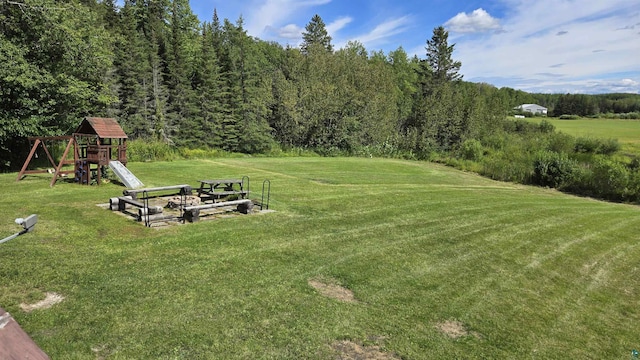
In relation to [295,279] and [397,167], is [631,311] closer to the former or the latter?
[295,279]

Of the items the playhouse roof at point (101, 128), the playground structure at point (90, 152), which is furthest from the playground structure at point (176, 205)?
the playhouse roof at point (101, 128)

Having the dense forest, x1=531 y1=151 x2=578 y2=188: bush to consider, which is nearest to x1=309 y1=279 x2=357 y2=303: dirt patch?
the dense forest

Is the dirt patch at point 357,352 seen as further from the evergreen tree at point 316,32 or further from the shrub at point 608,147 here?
the evergreen tree at point 316,32

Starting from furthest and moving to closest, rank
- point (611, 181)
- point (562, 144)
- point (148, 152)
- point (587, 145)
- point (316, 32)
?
1. point (316, 32)
2. point (562, 144)
3. point (587, 145)
4. point (148, 152)
5. point (611, 181)

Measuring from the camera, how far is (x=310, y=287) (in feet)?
19.0

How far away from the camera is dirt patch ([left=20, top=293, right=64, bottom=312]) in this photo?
471 centimetres

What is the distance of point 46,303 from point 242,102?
28000 millimetres

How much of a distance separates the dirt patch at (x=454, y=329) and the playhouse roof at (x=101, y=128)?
12.8 meters

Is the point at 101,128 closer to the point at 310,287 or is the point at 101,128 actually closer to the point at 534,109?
the point at 310,287

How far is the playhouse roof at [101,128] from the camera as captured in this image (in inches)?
529

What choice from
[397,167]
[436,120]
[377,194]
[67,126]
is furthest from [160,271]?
[436,120]

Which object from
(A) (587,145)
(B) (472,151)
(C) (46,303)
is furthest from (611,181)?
(C) (46,303)

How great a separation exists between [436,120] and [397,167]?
14.3 metres

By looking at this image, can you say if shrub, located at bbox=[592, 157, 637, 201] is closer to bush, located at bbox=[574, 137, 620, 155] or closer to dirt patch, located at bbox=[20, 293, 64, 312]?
bush, located at bbox=[574, 137, 620, 155]
